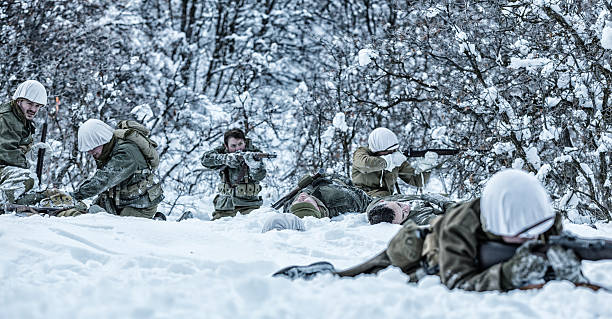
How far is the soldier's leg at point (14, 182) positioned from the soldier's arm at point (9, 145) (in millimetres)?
119

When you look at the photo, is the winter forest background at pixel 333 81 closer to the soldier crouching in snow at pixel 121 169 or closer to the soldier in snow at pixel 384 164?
the soldier in snow at pixel 384 164

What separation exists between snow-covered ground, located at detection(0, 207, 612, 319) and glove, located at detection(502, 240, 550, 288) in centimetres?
6

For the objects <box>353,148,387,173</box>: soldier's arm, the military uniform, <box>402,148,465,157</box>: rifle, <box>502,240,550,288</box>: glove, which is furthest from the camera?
<box>402,148,465,157</box>: rifle

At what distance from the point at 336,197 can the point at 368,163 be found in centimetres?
61

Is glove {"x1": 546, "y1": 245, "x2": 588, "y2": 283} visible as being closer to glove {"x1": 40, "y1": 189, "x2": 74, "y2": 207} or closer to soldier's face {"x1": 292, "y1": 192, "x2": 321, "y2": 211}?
soldier's face {"x1": 292, "y1": 192, "x2": 321, "y2": 211}

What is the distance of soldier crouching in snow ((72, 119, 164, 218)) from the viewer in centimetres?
579

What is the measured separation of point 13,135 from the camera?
6418 mm

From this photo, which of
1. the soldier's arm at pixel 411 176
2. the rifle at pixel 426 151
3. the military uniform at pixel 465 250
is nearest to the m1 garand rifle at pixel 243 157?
the soldier's arm at pixel 411 176

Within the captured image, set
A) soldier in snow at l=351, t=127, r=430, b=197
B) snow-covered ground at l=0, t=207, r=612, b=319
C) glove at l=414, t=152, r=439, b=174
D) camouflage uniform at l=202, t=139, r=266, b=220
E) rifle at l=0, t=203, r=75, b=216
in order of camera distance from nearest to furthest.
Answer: snow-covered ground at l=0, t=207, r=612, b=319
rifle at l=0, t=203, r=75, b=216
camouflage uniform at l=202, t=139, r=266, b=220
soldier in snow at l=351, t=127, r=430, b=197
glove at l=414, t=152, r=439, b=174

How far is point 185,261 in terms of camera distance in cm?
371

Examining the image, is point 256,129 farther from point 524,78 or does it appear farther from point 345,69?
point 524,78

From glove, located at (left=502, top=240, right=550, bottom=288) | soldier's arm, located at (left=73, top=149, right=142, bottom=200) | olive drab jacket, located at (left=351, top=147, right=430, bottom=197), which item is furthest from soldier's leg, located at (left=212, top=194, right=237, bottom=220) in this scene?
glove, located at (left=502, top=240, right=550, bottom=288)

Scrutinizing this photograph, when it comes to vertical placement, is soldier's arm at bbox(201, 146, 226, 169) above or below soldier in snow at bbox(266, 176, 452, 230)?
above

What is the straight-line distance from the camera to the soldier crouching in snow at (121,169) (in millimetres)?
5793
